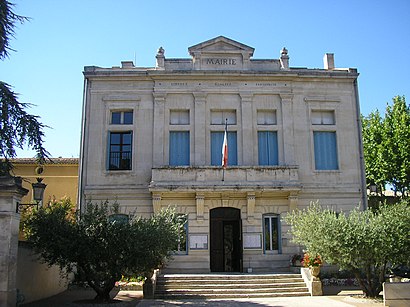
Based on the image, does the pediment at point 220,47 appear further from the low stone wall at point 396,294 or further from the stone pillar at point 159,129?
the low stone wall at point 396,294

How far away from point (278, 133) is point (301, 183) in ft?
9.40

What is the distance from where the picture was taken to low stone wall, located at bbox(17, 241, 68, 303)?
14.4 metres

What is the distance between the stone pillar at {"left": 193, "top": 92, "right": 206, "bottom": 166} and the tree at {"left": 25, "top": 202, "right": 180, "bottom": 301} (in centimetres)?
755

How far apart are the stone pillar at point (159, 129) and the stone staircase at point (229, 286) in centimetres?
609

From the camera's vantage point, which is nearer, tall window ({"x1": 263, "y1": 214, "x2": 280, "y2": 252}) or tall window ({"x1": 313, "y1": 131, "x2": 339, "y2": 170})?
tall window ({"x1": 263, "y1": 214, "x2": 280, "y2": 252})

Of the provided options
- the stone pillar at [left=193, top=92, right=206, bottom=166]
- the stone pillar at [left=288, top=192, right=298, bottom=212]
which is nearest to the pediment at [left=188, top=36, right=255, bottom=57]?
the stone pillar at [left=193, top=92, right=206, bottom=166]

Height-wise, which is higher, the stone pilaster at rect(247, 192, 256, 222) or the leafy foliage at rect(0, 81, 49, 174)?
the leafy foliage at rect(0, 81, 49, 174)

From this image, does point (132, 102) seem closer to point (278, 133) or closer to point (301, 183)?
point (278, 133)

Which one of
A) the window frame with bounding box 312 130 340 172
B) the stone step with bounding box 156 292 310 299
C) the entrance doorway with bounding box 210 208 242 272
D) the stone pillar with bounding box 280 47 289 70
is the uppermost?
the stone pillar with bounding box 280 47 289 70

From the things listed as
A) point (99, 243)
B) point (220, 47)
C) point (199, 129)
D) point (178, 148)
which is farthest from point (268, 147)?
point (99, 243)

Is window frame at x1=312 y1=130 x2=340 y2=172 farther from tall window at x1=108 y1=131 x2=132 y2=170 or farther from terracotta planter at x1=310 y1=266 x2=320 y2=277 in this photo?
tall window at x1=108 y1=131 x2=132 y2=170

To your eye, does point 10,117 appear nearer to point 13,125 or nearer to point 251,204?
point 13,125

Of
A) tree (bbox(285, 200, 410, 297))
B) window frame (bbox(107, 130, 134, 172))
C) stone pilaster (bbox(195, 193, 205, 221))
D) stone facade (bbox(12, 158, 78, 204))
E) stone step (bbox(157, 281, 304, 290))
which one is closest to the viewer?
tree (bbox(285, 200, 410, 297))

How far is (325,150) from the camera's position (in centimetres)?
2292
